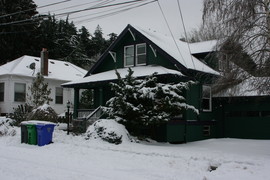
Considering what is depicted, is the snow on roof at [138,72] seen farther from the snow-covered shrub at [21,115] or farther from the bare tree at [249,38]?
the bare tree at [249,38]

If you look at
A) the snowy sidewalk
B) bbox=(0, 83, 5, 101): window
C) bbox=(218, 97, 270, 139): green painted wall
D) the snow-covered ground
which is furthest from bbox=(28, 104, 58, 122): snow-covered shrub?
→ bbox=(218, 97, 270, 139): green painted wall

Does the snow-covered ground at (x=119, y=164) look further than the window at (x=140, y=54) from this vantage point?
No

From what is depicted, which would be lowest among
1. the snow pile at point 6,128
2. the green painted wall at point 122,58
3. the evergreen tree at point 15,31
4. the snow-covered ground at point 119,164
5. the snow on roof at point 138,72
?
the snow-covered ground at point 119,164

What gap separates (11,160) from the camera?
1085cm

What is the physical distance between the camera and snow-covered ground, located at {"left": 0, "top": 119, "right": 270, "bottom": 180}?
859cm

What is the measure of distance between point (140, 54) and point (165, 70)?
3.46 metres

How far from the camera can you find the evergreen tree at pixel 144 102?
51.6ft

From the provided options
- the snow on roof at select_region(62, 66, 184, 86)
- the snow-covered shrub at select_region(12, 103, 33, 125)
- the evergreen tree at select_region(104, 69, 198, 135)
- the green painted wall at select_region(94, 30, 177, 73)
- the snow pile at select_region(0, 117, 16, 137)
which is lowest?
the snow pile at select_region(0, 117, 16, 137)

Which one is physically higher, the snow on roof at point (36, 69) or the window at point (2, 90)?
the snow on roof at point (36, 69)

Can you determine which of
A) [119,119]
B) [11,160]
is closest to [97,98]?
[119,119]

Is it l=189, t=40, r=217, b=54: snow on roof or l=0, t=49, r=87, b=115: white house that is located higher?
l=189, t=40, r=217, b=54: snow on roof

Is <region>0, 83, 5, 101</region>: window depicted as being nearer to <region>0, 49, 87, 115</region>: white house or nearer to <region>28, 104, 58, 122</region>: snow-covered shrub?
<region>0, 49, 87, 115</region>: white house

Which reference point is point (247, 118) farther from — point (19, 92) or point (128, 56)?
point (19, 92)

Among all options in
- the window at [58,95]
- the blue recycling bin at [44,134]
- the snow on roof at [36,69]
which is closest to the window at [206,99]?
the blue recycling bin at [44,134]
